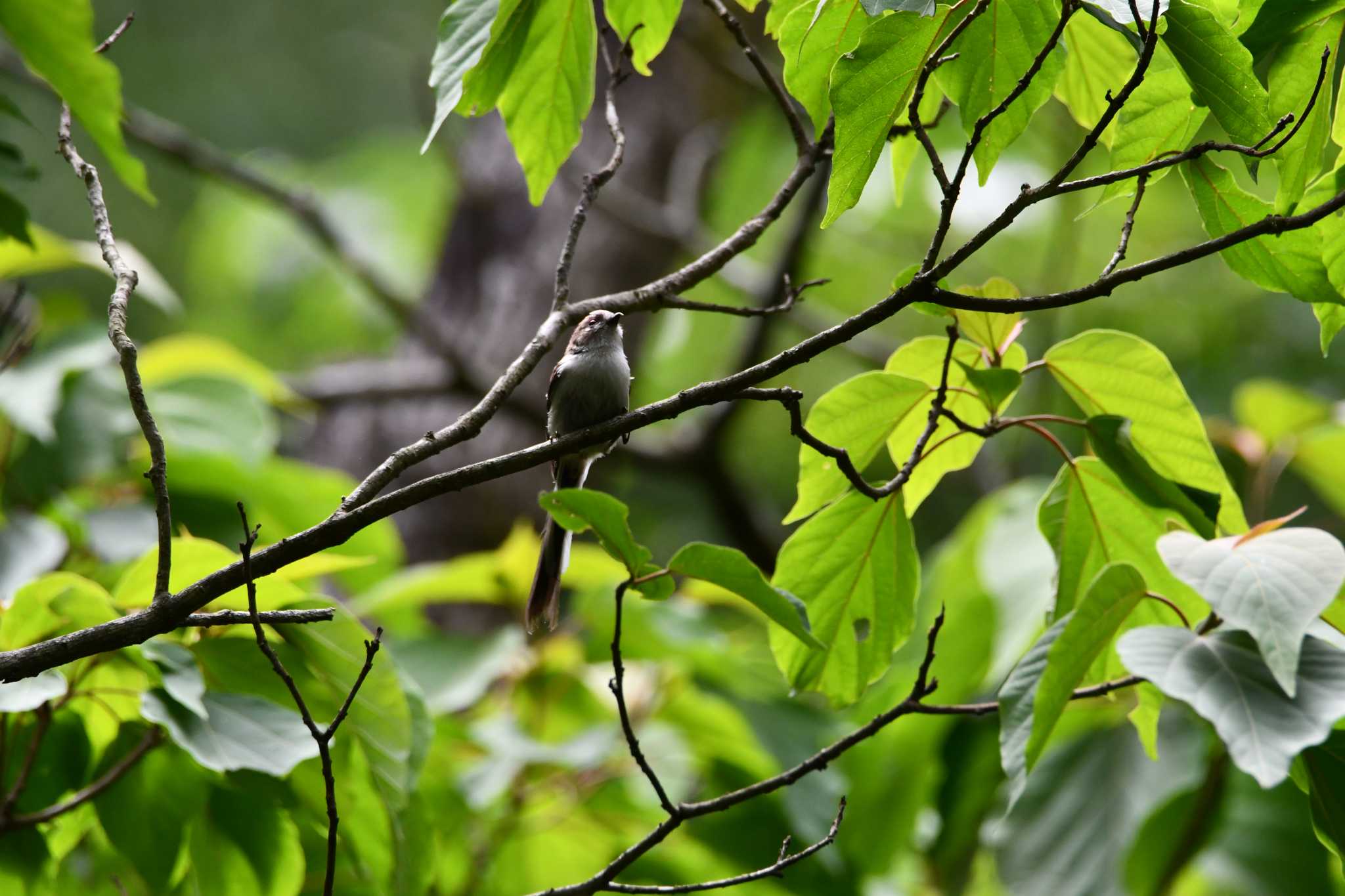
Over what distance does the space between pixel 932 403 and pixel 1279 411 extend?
2.14m

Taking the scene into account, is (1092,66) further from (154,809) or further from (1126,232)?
(154,809)

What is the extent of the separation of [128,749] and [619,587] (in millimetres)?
1027

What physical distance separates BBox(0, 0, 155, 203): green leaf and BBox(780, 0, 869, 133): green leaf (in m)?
0.91

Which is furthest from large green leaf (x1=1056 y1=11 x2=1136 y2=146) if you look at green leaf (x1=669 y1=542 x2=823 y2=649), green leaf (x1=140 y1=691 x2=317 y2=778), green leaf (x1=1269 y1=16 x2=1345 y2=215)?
green leaf (x1=140 y1=691 x2=317 y2=778)

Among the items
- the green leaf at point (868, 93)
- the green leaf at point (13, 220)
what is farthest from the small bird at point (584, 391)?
the green leaf at point (868, 93)

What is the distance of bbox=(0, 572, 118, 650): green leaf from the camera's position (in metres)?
1.87

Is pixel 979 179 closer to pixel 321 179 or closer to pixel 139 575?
pixel 139 575

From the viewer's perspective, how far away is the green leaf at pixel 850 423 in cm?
199

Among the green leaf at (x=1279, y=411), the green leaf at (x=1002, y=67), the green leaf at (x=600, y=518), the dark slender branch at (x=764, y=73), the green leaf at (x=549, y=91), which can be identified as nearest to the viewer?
the green leaf at (x=1002, y=67)

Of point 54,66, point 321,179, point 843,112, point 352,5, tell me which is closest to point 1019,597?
point 843,112

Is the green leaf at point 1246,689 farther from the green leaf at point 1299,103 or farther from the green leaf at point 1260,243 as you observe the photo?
the green leaf at point 1299,103

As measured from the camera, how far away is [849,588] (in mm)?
2105

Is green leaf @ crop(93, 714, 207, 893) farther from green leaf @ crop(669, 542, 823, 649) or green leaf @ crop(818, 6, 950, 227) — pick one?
green leaf @ crop(818, 6, 950, 227)

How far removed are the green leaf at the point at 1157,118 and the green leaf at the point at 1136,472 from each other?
373 millimetres
